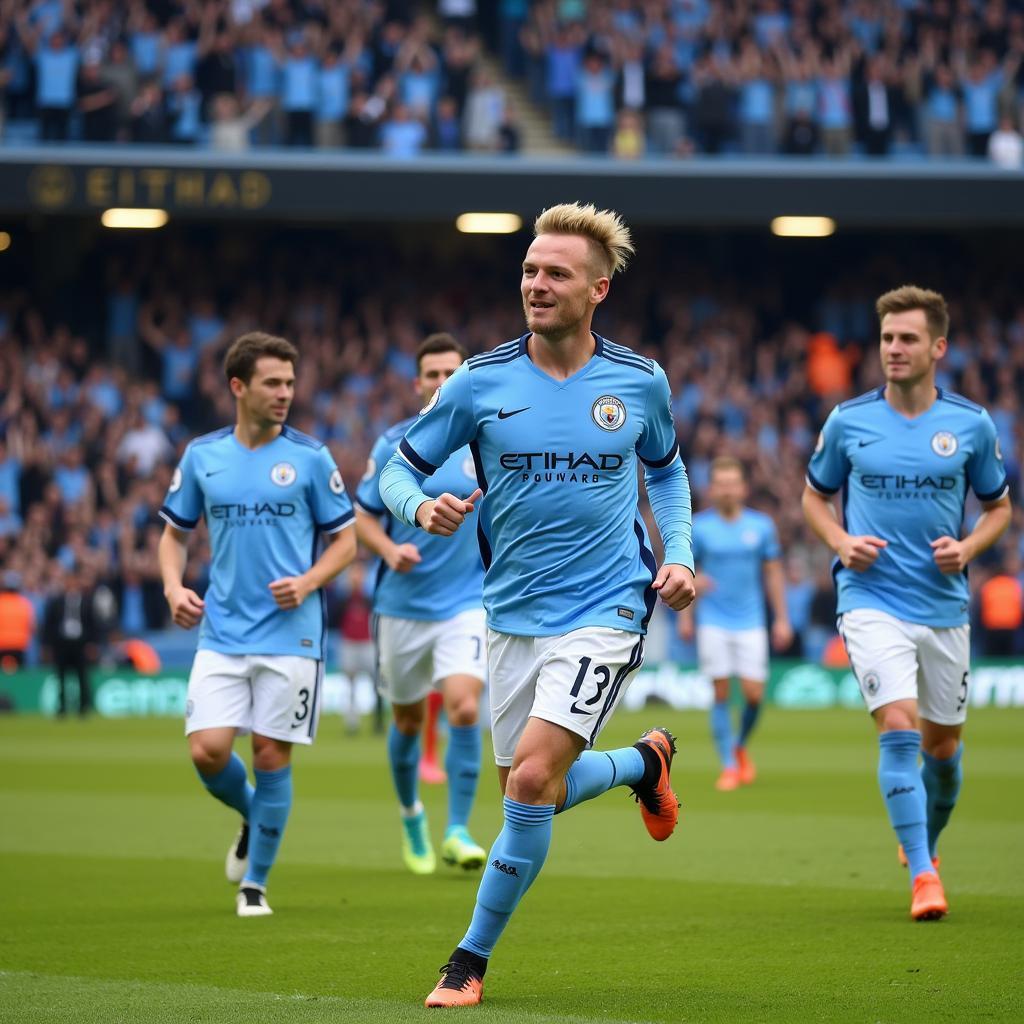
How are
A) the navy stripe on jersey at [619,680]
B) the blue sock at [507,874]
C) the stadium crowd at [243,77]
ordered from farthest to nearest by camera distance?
the stadium crowd at [243,77] < the navy stripe on jersey at [619,680] < the blue sock at [507,874]

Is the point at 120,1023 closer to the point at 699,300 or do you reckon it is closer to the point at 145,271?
the point at 145,271

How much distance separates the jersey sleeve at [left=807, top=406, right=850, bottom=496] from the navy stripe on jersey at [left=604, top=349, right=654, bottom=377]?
2.30 metres

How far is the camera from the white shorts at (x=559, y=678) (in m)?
6.21

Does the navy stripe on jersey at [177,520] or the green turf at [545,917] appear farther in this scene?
the navy stripe on jersey at [177,520]

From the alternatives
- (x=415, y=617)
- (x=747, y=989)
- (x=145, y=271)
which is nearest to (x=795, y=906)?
(x=747, y=989)

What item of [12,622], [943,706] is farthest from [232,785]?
[12,622]

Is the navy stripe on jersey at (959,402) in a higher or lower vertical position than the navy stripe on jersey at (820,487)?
higher

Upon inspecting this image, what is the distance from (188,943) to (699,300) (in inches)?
1023

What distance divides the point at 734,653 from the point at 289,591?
26.6 ft

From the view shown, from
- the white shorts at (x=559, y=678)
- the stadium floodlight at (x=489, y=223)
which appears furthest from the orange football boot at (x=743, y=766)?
the stadium floodlight at (x=489, y=223)

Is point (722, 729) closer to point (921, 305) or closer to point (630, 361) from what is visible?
point (921, 305)

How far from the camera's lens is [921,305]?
8578mm

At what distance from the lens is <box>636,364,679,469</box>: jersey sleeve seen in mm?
6641

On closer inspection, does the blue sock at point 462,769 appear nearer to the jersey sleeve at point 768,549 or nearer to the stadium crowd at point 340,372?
the jersey sleeve at point 768,549
